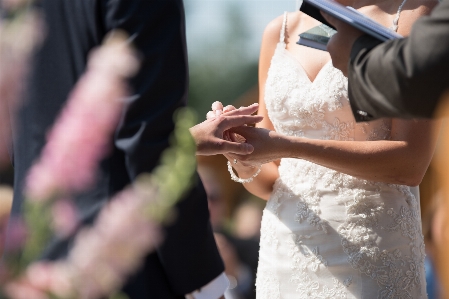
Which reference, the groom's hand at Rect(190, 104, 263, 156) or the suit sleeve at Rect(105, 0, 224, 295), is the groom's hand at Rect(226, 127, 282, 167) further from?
the suit sleeve at Rect(105, 0, 224, 295)

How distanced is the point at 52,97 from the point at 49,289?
3.04ft

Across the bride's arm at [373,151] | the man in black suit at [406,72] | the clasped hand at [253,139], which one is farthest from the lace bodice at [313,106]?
the man in black suit at [406,72]

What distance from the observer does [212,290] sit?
62.0 inches

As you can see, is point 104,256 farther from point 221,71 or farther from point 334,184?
point 221,71

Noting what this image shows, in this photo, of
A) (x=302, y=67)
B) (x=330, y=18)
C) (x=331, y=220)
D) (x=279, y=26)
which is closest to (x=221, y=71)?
(x=279, y=26)

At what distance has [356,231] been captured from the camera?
245 centimetres

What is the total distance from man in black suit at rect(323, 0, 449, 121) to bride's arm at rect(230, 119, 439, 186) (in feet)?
2.74

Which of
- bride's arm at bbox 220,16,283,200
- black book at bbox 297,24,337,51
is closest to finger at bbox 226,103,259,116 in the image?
bride's arm at bbox 220,16,283,200

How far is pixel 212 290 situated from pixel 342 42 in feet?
2.61

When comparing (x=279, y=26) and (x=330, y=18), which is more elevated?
(x=330, y=18)

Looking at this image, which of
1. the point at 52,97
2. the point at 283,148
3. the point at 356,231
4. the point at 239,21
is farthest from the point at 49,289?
the point at 239,21

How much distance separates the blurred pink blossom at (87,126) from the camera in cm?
68

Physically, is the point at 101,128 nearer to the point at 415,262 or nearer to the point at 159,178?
the point at 159,178

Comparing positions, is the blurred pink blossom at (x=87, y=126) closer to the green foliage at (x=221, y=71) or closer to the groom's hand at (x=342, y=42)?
the groom's hand at (x=342, y=42)
